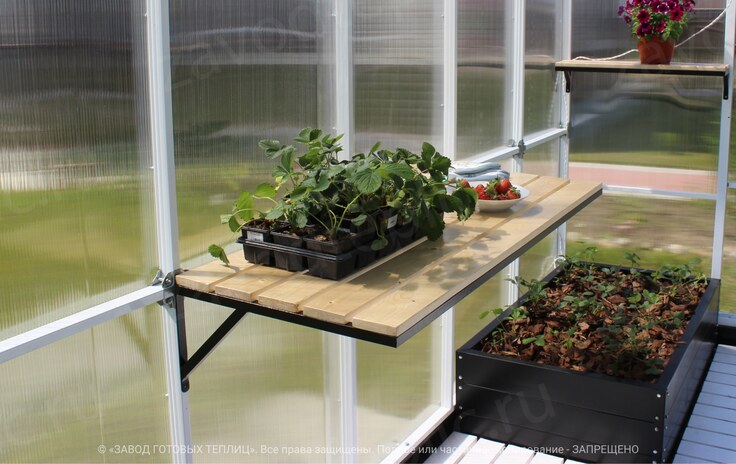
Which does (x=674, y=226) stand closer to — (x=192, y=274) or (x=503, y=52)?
(x=503, y=52)

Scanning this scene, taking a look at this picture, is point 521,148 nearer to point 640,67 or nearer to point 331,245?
point 640,67

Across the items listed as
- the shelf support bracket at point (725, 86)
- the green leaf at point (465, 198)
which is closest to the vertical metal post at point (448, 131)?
the green leaf at point (465, 198)

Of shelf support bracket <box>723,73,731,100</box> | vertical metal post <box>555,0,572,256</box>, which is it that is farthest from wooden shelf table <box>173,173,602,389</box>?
→ vertical metal post <box>555,0,572,256</box>

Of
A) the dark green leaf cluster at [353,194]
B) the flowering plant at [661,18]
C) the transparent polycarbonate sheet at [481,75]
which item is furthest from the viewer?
the flowering plant at [661,18]

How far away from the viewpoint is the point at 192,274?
7.62 feet

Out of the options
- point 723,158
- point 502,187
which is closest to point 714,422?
point 723,158

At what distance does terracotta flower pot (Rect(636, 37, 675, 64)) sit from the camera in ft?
15.1

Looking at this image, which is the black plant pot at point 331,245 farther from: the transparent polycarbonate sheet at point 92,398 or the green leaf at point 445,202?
the transparent polycarbonate sheet at point 92,398

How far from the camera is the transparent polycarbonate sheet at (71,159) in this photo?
74.2 inches

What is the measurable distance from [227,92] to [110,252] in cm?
57

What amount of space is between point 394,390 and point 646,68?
2.30 metres

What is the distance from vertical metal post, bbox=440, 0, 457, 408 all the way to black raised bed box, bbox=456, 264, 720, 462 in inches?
4.9

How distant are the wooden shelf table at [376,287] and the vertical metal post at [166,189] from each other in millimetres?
36

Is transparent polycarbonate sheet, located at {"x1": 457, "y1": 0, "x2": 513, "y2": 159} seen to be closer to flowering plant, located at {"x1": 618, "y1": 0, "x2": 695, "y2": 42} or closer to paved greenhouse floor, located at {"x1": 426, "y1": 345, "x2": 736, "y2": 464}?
flowering plant, located at {"x1": 618, "y1": 0, "x2": 695, "y2": 42}
